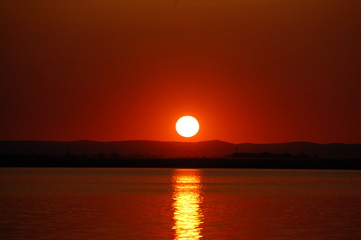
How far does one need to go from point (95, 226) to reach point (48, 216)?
572cm

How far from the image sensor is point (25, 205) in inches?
1933

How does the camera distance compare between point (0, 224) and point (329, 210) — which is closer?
point (0, 224)

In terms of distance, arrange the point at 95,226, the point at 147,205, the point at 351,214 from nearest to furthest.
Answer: the point at 95,226 < the point at 351,214 < the point at 147,205

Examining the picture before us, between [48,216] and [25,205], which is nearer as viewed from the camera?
A: [48,216]

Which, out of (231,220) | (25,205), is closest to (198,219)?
(231,220)

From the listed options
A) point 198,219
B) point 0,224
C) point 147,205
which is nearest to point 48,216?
point 0,224

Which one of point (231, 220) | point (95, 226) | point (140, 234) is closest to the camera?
point (140, 234)

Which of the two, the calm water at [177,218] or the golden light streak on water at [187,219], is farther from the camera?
the calm water at [177,218]

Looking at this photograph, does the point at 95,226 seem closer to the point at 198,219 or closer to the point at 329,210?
the point at 198,219

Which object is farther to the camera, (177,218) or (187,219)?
(177,218)

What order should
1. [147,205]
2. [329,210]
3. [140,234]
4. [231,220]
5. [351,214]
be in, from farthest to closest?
[147,205] → [329,210] → [351,214] → [231,220] → [140,234]

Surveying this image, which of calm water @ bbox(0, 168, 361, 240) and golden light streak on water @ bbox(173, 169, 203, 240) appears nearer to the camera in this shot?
golden light streak on water @ bbox(173, 169, 203, 240)

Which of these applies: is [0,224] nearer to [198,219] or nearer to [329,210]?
[198,219]

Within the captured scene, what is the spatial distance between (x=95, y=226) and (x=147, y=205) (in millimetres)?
15119
